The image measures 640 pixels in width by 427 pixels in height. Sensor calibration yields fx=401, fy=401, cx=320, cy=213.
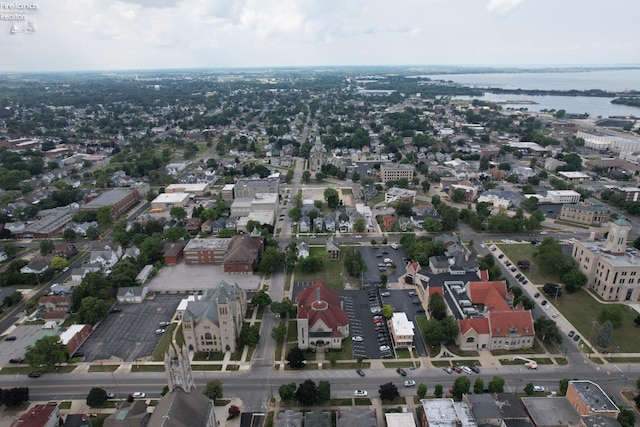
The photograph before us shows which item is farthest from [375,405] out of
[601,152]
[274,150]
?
[601,152]

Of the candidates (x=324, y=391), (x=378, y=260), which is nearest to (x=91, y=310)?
(x=324, y=391)

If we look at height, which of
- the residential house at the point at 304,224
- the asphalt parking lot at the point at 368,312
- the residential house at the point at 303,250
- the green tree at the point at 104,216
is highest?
the green tree at the point at 104,216

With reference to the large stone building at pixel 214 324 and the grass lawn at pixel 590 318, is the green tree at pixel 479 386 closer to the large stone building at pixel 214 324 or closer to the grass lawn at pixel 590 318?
the grass lawn at pixel 590 318

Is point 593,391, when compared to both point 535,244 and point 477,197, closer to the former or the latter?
point 535,244

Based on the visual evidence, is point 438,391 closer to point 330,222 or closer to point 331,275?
point 331,275

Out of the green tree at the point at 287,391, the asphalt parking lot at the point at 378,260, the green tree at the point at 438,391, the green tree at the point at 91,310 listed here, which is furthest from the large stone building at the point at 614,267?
the green tree at the point at 91,310
